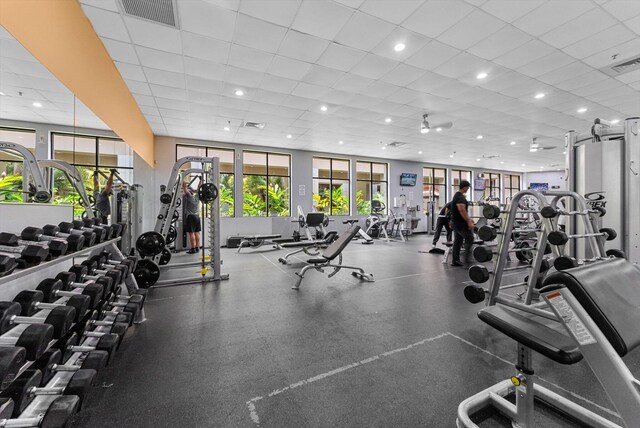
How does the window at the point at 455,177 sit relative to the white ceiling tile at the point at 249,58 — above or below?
below

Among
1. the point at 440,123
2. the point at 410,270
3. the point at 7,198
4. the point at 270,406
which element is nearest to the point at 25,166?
the point at 7,198

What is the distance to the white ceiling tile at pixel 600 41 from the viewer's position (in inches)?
120

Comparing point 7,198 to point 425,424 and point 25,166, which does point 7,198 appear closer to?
Answer: point 25,166

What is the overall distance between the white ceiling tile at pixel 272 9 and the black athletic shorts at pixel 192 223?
4.91 metres

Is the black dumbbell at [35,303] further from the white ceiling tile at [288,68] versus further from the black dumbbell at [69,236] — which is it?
the white ceiling tile at [288,68]

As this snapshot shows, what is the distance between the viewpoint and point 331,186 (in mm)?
10156

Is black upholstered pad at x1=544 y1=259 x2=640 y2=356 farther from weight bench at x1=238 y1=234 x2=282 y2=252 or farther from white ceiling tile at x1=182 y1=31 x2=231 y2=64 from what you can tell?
weight bench at x1=238 y1=234 x2=282 y2=252

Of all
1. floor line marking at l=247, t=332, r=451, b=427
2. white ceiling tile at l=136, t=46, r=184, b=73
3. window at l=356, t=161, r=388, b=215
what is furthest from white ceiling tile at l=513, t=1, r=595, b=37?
window at l=356, t=161, r=388, b=215

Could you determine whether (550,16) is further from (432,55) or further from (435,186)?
(435,186)

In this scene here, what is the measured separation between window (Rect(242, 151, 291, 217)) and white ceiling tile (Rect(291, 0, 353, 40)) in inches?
235

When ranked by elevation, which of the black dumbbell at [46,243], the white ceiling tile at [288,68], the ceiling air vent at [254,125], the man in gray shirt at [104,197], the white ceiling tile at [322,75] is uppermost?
the ceiling air vent at [254,125]

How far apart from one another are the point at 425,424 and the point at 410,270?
3.47 meters

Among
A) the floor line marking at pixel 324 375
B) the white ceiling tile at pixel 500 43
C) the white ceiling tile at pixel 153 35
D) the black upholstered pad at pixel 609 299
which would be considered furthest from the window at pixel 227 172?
the black upholstered pad at pixel 609 299

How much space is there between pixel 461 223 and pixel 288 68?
12.9ft
